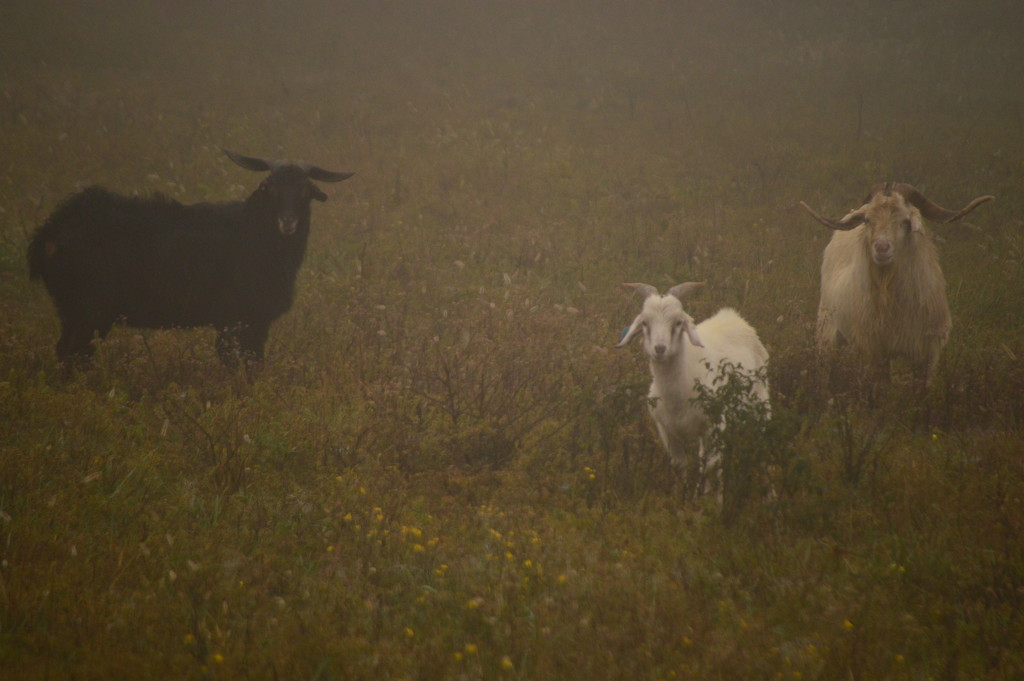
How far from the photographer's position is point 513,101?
17.7 m

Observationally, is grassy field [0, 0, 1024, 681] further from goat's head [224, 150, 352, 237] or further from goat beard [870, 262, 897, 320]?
goat's head [224, 150, 352, 237]

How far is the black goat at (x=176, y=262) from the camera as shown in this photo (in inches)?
268

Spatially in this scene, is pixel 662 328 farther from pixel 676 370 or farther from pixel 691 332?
pixel 676 370

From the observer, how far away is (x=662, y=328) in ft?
18.4

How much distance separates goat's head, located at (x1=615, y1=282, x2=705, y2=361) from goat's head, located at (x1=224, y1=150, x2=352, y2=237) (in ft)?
12.5

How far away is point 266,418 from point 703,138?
1278 cm

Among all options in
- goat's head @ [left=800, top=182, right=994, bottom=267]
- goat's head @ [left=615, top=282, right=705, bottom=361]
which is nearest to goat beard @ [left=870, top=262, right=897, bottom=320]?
goat's head @ [left=800, top=182, right=994, bottom=267]

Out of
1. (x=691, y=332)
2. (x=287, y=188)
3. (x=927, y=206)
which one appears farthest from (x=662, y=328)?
(x=287, y=188)

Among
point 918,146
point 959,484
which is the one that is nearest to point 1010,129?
point 918,146

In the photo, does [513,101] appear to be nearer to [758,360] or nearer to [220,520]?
[758,360]

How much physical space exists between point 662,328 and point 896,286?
298 centimetres

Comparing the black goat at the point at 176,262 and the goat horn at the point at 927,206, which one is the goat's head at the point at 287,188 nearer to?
the black goat at the point at 176,262

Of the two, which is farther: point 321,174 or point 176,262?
point 321,174

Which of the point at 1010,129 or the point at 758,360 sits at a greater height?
the point at 1010,129
